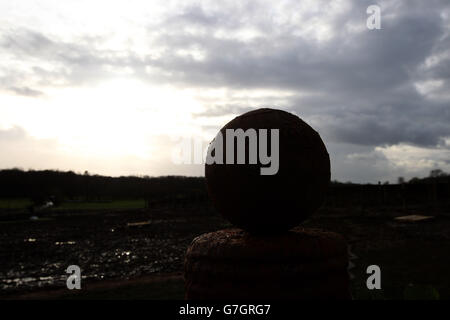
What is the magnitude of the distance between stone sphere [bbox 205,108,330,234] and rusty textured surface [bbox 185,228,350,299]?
0.75ft

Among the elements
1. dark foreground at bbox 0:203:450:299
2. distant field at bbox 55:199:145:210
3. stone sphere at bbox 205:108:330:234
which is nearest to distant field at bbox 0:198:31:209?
distant field at bbox 55:199:145:210

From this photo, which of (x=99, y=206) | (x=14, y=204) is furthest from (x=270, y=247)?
(x=14, y=204)

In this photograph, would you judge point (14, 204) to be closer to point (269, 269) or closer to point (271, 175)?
point (271, 175)

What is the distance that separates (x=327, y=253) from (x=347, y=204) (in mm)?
36280

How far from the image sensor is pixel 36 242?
22.0 meters

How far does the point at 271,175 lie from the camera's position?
3.65m

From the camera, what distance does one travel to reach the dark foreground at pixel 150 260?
10.1 m

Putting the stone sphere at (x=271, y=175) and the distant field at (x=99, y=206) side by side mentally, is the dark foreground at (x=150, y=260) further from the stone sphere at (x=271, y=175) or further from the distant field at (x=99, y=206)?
the distant field at (x=99, y=206)

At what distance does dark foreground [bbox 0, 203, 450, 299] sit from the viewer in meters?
10.1

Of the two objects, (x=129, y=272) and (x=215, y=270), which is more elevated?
(x=215, y=270)

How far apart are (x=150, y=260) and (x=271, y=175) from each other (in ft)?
42.3
